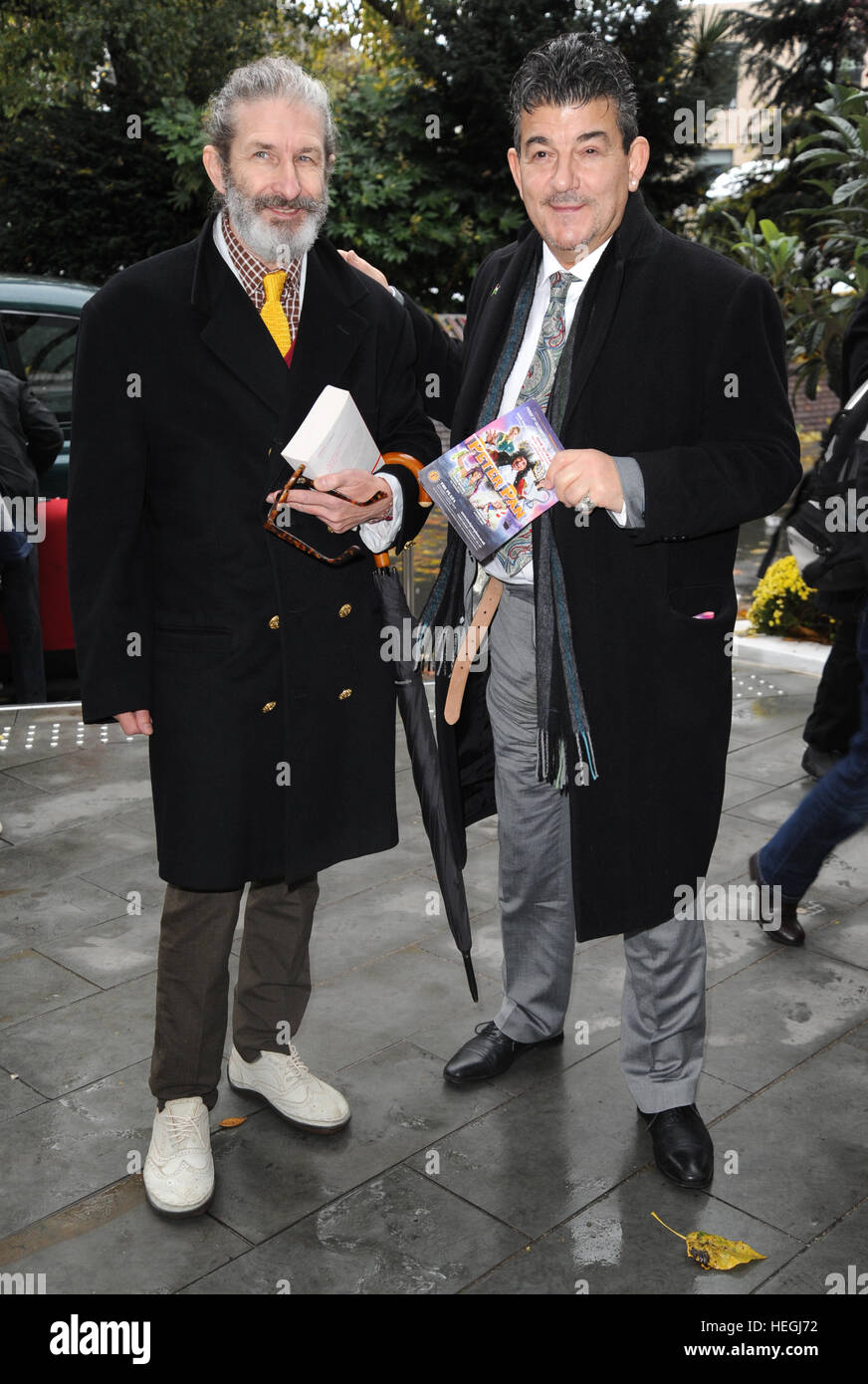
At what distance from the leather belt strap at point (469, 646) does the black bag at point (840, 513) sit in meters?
1.15

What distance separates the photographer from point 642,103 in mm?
16578

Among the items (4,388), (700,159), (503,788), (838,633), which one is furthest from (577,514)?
(700,159)

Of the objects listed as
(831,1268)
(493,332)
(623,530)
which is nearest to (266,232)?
(493,332)

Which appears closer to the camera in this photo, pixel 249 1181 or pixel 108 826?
pixel 249 1181

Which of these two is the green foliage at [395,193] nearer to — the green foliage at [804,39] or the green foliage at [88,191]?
the green foliage at [88,191]

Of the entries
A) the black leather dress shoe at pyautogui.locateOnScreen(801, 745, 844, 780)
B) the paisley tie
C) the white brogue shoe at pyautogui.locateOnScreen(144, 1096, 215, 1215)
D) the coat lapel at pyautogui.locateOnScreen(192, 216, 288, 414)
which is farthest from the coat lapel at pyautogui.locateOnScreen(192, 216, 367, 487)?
the black leather dress shoe at pyautogui.locateOnScreen(801, 745, 844, 780)

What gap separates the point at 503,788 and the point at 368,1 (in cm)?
1930

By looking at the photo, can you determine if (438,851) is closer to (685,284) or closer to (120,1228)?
(120,1228)

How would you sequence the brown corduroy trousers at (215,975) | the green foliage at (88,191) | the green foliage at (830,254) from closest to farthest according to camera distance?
the brown corduroy trousers at (215,975) → the green foliage at (830,254) → the green foliage at (88,191)

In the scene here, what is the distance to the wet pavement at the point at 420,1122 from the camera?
9.08ft

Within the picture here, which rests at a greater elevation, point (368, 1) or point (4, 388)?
point (368, 1)

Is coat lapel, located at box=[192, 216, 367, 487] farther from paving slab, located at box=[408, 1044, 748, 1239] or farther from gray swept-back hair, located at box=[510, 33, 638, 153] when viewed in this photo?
paving slab, located at box=[408, 1044, 748, 1239]

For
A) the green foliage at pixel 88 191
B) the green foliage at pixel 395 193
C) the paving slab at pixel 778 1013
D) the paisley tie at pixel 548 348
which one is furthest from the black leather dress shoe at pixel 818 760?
the green foliage at pixel 88 191

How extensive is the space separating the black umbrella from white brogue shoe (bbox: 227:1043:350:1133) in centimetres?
49
